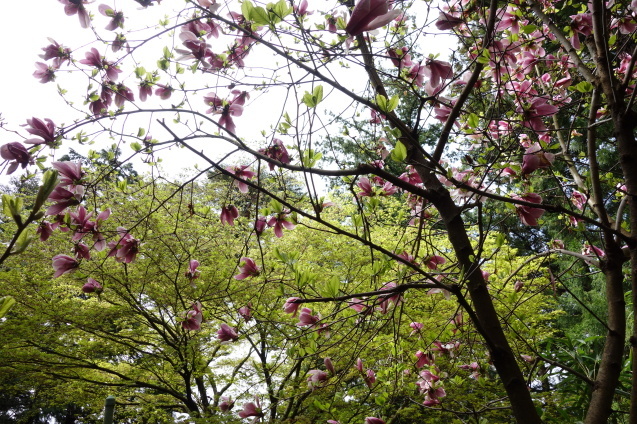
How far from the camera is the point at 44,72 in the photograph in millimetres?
1129

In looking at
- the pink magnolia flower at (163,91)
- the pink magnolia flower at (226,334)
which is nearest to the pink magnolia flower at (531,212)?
the pink magnolia flower at (226,334)

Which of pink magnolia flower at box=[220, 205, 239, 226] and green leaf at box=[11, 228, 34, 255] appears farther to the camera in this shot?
pink magnolia flower at box=[220, 205, 239, 226]

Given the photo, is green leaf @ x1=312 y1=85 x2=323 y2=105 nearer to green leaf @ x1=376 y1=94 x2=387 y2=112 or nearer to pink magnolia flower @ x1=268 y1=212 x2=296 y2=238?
green leaf @ x1=376 y1=94 x2=387 y2=112

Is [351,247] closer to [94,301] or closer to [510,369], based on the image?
[94,301]

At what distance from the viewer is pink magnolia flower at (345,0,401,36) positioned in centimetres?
61

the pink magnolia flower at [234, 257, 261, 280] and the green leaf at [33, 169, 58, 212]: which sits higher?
the pink magnolia flower at [234, 257, 261, 280]

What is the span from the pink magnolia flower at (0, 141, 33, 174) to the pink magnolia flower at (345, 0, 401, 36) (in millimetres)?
723

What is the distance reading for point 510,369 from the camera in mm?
855

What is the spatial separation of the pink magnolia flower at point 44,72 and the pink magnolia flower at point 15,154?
0.99 ft

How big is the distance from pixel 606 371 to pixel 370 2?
0.83 meters

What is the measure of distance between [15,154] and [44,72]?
339mm

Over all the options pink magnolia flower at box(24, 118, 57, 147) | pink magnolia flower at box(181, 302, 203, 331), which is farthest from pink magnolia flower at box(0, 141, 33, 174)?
pink magnolia flower at box(181, 302, 203, 331)

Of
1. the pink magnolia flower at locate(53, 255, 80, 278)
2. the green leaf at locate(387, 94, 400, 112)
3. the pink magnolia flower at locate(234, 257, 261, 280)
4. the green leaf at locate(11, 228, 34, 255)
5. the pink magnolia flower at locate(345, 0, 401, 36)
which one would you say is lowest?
the green leaf at locate(11, 228, 34, 255)

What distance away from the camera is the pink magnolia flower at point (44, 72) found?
1.12 metres
